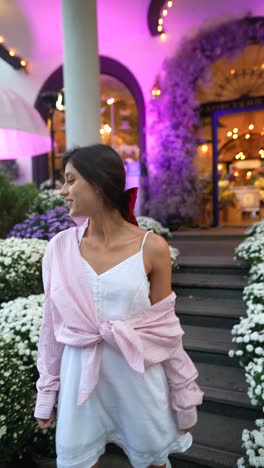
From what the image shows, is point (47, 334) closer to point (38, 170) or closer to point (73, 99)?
point (73, 99)

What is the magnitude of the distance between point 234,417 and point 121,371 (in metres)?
1.73

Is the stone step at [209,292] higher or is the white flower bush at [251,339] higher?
the white flower bush at [251,339]

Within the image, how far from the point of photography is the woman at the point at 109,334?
4.53 ft

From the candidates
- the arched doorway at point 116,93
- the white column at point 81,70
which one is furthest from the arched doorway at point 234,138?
the white column at point 81,70

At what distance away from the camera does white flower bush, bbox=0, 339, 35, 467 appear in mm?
2191

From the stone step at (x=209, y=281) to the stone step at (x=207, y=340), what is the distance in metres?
0.66

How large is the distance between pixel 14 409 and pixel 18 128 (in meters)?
2.32

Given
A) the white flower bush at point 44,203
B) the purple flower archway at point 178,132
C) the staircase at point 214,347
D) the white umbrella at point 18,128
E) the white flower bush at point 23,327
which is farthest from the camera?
the purple flower archway at point 178,132

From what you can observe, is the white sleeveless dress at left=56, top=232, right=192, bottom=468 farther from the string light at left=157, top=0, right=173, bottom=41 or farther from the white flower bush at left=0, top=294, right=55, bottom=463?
the string light at left=157, top=0, right=173, bottom=41

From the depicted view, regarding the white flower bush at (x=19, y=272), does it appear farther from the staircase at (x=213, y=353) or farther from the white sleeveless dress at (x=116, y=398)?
the white sleeveless dress at (x=116, y=398)

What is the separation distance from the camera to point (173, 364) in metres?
1.49

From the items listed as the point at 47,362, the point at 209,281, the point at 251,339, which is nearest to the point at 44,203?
the point at 209,281

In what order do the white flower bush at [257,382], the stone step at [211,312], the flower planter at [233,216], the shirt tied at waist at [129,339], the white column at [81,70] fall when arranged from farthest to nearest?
the flower planter at [233,216], the white column at [81,70], the stone step at [211,312], the white flower bush at [257,382], the shirt tied at waist at [129,339]

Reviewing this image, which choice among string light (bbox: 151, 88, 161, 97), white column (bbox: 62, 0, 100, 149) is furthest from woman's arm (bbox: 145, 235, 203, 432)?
string light (bbox: 151, 88, 161, 97)
